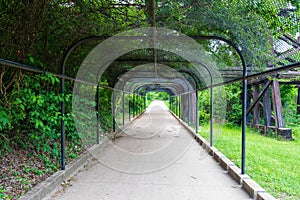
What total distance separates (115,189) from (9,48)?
1920mm

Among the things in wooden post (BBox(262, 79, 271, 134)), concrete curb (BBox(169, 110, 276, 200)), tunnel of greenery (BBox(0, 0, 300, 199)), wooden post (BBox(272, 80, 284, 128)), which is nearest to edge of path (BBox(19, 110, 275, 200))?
concrete curb (BBox(169, 110, 276, 200))

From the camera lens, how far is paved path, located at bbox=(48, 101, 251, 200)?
267 cm

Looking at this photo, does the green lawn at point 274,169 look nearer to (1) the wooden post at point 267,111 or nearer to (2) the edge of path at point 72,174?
(2) the edge of path at point 72,174

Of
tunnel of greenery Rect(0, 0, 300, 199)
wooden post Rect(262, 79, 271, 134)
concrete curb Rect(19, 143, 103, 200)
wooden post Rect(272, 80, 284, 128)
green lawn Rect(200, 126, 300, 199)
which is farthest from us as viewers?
wooden post Rect(262, 79, 271, 134)

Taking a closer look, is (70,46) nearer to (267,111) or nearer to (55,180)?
(55,180)

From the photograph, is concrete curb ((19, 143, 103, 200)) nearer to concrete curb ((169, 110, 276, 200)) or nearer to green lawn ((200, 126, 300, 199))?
concrete curb ((169, 110, 276, 200))

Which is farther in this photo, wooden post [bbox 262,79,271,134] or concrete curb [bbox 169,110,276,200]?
wooden post [bbox 262,79,271,134]

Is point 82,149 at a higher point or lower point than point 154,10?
lower

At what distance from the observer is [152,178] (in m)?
3.23

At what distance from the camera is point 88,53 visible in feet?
15.6

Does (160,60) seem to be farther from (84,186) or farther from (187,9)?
(84,186)

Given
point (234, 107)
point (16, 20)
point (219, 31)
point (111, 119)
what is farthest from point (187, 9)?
point (234, 107)

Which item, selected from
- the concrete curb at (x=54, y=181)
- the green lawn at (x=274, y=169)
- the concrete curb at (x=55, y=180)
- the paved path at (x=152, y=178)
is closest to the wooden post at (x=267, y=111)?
the green lawn at (x=274, y=169)

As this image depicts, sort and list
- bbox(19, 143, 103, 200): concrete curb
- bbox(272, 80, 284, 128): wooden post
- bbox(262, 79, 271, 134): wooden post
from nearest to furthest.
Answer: bbox(19, 143, 103, 200): concrete curb → bbox(272, 80, 284, 128): wooden post → bbox(262, 79, 271, 134): wooden post
